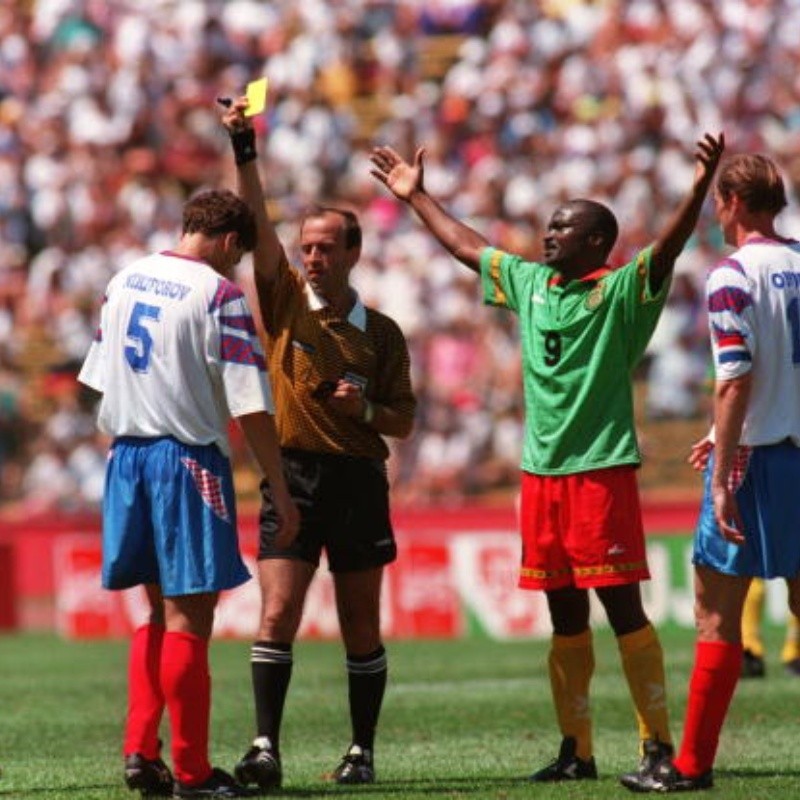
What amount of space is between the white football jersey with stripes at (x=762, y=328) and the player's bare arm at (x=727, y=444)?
0.07m

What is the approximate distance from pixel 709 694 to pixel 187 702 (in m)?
1.88

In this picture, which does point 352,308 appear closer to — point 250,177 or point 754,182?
point 250,177

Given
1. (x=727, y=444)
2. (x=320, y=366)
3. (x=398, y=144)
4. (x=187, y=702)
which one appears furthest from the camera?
(x=398, y=144)

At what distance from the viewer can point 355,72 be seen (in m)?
25.5

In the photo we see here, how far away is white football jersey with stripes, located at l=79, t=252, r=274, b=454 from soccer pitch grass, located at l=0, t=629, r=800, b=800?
4.83ft

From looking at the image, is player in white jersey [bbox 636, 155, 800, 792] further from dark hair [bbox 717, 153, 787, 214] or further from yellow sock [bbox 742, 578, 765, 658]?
yellow sock [bbox 742, 578, 765, 658]

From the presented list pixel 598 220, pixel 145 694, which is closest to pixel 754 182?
pixel 598 220

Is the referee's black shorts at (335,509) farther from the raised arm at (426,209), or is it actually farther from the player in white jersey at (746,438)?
the player in white jersey at (746,438)

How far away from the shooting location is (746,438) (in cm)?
793

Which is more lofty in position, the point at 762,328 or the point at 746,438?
the point at 762,328

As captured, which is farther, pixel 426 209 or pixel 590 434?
pixel 426 209

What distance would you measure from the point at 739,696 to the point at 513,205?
1085cm

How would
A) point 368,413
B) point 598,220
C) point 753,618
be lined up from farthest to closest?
1. point 753,618
2. point 368,413
3. point 598,220

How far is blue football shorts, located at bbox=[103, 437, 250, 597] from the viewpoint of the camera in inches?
311
